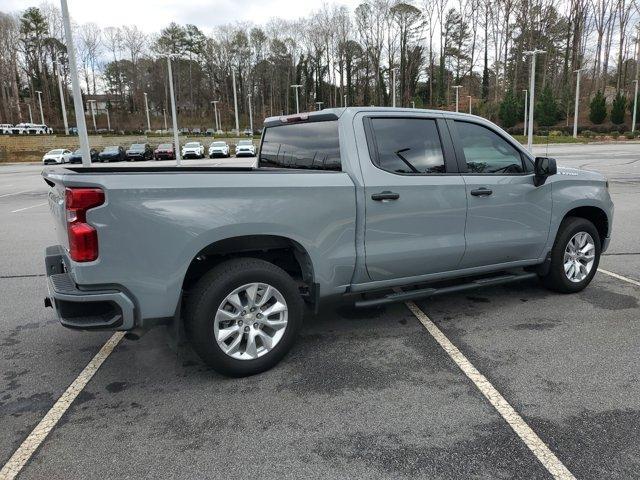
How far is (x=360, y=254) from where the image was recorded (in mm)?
3846

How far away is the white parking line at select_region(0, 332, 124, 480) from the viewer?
2.62 m

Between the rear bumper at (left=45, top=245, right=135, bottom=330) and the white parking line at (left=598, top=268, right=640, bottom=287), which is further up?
the rear bumper at (left=45, top=245, right=135, bottom=330)

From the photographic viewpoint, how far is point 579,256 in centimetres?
526

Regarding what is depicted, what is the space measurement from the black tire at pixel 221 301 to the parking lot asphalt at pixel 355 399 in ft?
0.41

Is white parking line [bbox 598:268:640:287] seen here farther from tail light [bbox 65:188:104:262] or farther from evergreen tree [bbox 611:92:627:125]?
evergreen tree [bbox 611:92:627:125]

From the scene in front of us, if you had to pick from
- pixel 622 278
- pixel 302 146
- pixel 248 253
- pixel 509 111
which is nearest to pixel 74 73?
pixel 302 146

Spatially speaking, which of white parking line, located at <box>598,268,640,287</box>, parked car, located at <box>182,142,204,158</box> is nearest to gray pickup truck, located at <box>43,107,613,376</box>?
white parking line, located at <box>598,268,640,287</box>

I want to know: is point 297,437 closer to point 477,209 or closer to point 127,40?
point 477,209

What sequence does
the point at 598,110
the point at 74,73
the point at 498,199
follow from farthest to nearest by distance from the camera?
the point at 598,110, the point at 74,73, the point at 498,199

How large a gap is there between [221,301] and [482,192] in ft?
7.96

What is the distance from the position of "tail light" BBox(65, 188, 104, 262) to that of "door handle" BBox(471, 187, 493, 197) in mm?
2931

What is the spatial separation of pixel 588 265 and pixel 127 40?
10280 cm

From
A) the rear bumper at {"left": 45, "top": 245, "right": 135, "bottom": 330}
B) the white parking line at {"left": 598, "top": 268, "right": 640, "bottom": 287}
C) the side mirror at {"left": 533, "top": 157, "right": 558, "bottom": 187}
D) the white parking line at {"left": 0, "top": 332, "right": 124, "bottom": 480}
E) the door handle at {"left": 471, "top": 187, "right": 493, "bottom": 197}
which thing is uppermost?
the side mirror at {"left": 533, "top": 157, "right": 558, "bottom": 187}

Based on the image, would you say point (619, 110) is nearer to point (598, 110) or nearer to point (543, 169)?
point (598, 110)
